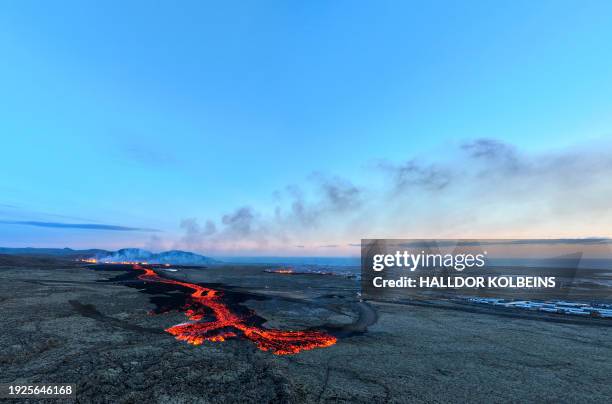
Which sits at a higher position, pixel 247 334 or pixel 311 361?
pixel 311 361

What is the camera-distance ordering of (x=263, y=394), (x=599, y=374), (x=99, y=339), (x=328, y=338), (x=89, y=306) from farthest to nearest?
(x=89, y=306)
(x=328, y=338)
(x=99, y=339)
(x=599, y=374)
(x=263, y=394)

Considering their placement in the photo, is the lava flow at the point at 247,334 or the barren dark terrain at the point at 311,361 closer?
the barren dark terrain at the point at 311,361

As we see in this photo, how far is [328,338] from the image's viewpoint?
20.7 metres

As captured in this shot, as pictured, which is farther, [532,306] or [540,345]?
[532,306]

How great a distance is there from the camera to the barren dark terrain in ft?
40.8

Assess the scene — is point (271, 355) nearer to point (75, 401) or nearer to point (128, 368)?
point (128, 368)

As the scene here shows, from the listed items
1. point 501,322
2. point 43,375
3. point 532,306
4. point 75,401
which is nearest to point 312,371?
point 75,401

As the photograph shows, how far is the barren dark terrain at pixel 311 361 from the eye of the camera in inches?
490

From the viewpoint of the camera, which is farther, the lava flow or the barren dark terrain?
the lava flow

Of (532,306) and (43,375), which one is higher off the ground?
(43,375)

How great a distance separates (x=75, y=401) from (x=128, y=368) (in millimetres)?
2774

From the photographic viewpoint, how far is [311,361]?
15805 millimetres

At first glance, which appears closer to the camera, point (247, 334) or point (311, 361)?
point (311, 361)

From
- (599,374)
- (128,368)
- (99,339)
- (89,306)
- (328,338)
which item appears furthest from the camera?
(89,306)
